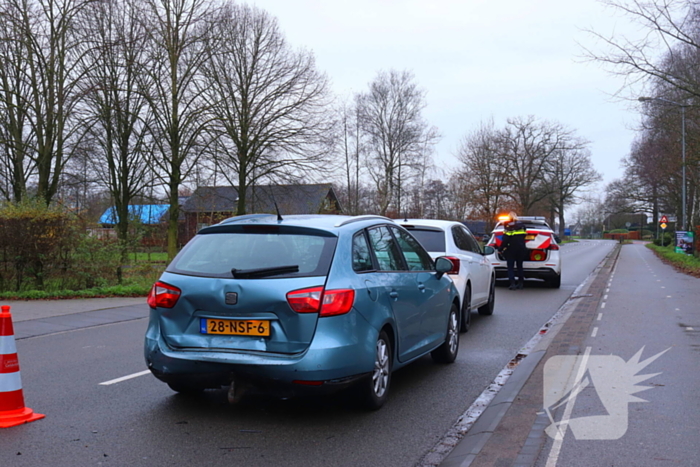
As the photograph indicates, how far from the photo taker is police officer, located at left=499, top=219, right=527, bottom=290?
1615 centimetres

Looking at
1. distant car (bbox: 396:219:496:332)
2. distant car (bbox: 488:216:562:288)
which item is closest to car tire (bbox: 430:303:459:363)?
distant car (bbox: 396:219:496:332)

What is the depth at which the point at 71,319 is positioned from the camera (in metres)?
11.6

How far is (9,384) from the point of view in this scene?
5156 mm

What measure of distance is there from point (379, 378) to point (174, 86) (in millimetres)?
25746

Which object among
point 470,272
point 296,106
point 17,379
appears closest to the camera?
point 17,379

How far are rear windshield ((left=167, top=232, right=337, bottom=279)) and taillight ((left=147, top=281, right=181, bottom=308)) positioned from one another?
0.17 m

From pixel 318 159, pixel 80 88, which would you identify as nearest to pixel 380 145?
pixel 318 159

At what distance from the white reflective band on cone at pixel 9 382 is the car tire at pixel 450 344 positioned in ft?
13.8

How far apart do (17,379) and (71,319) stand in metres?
6.76

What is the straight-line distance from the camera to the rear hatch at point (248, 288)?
16.3ft

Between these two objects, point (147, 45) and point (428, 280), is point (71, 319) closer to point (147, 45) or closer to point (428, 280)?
point (428, 280)

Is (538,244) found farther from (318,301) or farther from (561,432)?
(318,301)

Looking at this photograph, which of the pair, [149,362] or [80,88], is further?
[80,88]

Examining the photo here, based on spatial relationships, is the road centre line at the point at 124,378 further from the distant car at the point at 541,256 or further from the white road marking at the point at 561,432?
the distant car at the point at 541,256
